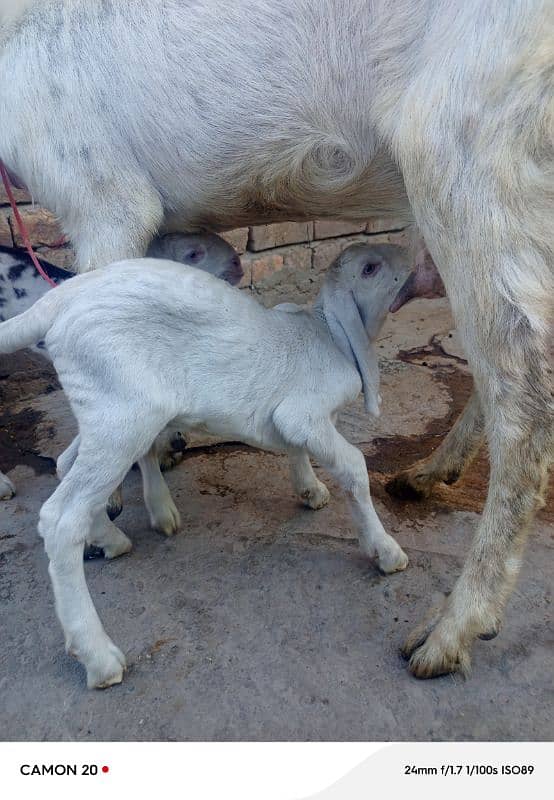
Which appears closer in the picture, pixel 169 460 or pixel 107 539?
pixel 107 539

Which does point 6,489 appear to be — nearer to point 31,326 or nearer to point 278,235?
point 31,326

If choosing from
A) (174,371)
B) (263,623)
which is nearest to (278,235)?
(174,371)

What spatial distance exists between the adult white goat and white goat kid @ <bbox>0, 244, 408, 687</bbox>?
308 millimetres

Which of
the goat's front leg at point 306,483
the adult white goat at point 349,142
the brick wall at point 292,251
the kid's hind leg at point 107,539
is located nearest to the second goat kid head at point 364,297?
the adult white goat at point 349,142

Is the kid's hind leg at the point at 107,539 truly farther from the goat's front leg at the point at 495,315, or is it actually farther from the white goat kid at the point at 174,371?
the goat's front leg at the point at 495,315

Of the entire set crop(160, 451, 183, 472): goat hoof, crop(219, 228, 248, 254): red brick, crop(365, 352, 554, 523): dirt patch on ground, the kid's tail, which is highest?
the kid's tail

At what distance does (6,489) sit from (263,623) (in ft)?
4.08

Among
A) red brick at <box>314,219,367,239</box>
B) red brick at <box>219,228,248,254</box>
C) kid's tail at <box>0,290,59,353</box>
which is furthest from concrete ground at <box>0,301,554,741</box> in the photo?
red brick at <box>314,219,367,239</box>

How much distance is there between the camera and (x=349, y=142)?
2.11m

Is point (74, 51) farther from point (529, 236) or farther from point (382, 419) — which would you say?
point (382, 419)

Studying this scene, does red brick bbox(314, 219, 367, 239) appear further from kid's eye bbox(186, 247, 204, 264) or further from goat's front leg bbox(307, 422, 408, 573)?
goat's front leg bbox(307, 422, 408, 573)

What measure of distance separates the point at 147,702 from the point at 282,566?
629 millimetres

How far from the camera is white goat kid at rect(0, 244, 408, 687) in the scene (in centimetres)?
195

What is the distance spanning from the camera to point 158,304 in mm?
1985
